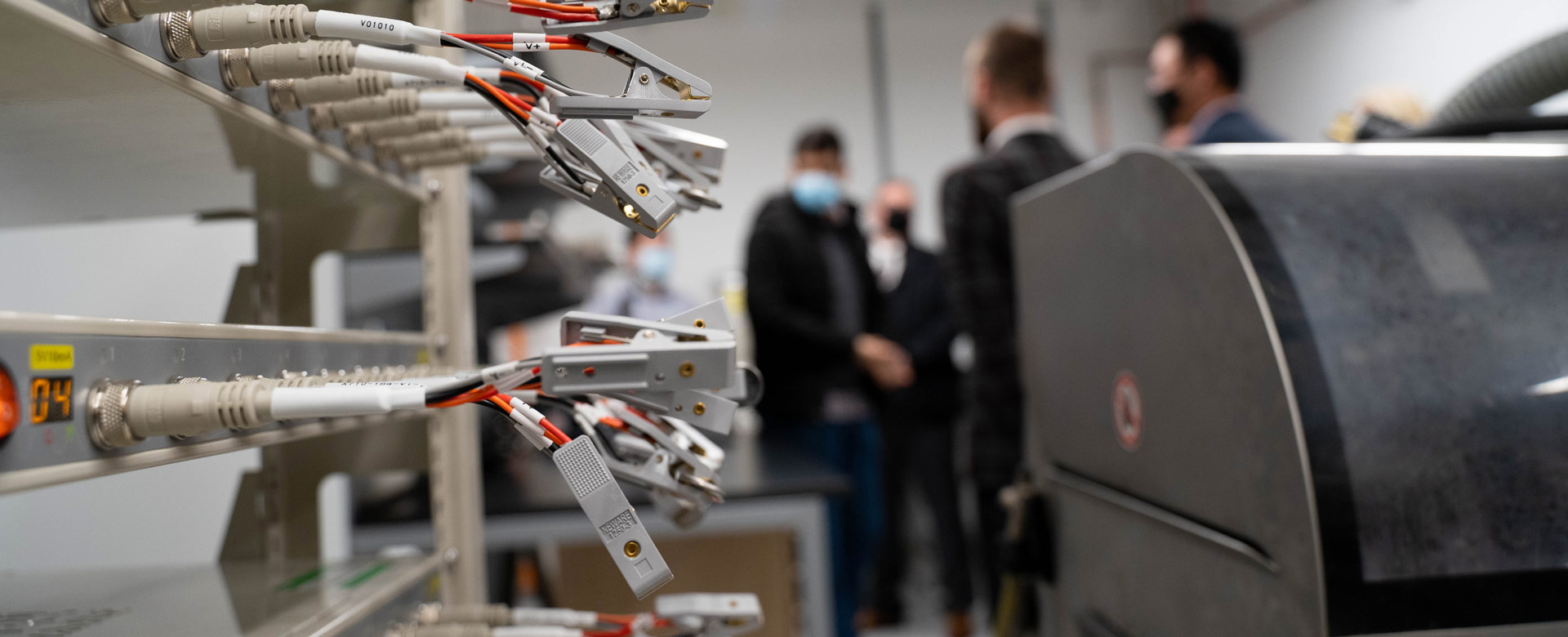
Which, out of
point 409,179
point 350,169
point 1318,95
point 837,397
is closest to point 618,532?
point 350,169

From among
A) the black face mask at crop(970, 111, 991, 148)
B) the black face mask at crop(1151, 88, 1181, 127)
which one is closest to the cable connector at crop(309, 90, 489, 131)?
the black face mask at crop(970, 111, 991, 148)

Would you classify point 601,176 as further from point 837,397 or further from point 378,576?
point 837,397

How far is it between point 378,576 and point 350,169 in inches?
12.8

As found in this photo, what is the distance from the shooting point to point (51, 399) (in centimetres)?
34

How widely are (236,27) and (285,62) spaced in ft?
0.18

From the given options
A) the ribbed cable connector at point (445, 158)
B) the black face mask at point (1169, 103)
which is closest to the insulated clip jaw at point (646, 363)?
the ribbed cable connector at point (445, 158)

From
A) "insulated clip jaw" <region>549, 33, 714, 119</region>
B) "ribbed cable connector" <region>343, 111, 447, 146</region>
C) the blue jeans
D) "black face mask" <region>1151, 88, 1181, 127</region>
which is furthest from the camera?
the blue jeans

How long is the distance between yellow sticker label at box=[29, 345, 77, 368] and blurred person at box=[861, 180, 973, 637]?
2.35 meters

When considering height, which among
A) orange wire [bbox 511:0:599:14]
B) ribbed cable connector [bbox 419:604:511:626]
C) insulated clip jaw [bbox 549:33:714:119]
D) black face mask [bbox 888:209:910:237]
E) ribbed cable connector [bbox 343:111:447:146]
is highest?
black face mask [bbox 888:209:910:237]

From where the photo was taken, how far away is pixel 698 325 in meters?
0.47

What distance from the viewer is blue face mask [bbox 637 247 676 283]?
2.92 metres

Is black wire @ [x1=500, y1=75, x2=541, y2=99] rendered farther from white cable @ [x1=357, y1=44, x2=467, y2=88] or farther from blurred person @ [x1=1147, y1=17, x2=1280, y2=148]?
blurred person @ [x1=1147, y1=17, x2=1280, y2=148]

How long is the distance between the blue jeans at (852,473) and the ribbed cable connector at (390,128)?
1.40 m

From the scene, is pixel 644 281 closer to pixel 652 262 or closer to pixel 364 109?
pixel 652 262
